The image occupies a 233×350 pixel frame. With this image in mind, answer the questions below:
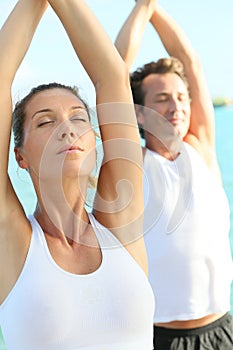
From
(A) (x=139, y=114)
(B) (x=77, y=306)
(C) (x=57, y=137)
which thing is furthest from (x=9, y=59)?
(A) (x=139, y=114)

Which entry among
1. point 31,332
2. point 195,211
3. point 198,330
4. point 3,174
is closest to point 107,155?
point 3,174

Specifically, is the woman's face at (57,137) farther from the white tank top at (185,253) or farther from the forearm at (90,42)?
the white tank top at (185,253)

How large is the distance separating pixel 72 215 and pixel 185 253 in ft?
2.54

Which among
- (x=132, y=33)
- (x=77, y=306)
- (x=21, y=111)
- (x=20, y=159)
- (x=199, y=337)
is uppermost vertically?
(x=132, y=33)

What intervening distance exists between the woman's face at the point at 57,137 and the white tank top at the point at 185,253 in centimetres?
78

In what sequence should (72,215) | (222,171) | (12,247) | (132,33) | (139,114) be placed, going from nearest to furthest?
(12,247)
(72,215)
(132,33)
(139,114)
(222,171)

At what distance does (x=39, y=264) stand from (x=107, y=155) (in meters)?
0.32

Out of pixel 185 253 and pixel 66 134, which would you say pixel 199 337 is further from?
pixel 66 134

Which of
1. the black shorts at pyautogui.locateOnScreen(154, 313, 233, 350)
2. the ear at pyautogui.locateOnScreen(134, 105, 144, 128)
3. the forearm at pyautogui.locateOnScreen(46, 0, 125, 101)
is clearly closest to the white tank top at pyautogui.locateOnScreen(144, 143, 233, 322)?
the black shorts at pyautogui.locateOnScreen(154, 313, 233, 350)

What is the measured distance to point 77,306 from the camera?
144cm

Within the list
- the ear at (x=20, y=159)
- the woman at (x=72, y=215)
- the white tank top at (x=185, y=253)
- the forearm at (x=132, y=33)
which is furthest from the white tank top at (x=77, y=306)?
the forearm at (x=132, y=33)

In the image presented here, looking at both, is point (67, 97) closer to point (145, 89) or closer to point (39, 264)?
point (39, 264)

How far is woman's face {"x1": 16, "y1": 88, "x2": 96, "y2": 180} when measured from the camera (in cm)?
148

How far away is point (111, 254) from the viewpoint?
1514mm
